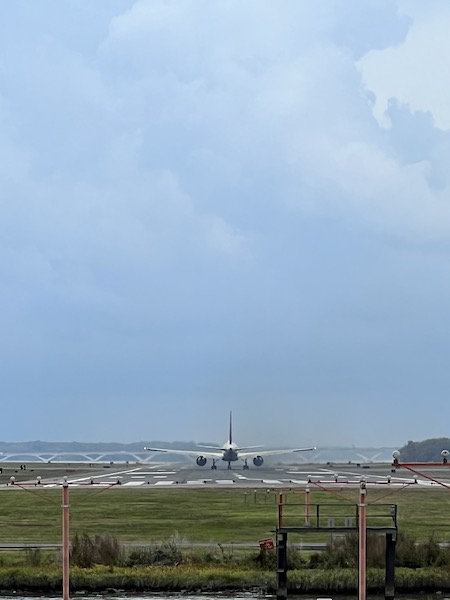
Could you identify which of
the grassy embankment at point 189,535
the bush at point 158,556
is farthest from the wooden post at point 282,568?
the bush at point 158,556

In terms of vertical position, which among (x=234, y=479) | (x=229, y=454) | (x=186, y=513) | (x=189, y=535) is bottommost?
(x=229, y=454)

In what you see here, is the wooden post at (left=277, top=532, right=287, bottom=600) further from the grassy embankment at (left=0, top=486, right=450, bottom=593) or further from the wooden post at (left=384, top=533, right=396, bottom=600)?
the wooden post at (left=384, top=533, right=396, bottom=600)

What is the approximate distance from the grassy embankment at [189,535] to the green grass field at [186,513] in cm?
6

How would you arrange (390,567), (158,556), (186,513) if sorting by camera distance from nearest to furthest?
(390,567), (158,556), (186,513)

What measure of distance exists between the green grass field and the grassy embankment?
0.06 meters

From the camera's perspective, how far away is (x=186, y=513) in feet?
180

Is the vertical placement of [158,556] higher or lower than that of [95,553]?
lower

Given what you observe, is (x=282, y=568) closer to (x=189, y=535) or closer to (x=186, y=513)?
(x=189, y=535)

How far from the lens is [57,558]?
33.5 m

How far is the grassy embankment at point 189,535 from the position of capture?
3033 cm

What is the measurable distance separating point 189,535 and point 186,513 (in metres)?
12.3

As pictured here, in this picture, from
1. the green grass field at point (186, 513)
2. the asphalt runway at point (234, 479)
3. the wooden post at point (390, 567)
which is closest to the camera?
the wooden post at point (390, 567)

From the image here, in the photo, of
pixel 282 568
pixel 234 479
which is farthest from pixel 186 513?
pixel 234 479

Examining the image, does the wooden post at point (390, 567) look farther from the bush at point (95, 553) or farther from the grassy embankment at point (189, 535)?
the bush at point (95, 553)
